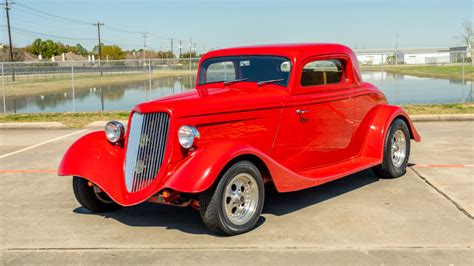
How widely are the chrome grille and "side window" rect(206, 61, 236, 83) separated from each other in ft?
5.44

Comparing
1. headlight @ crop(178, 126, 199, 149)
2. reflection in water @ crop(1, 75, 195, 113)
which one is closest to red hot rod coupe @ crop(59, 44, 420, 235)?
headlight @ crop(178, 126, 199, 149)

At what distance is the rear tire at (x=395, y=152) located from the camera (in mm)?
6691

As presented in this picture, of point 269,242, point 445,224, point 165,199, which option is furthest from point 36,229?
point 445,224

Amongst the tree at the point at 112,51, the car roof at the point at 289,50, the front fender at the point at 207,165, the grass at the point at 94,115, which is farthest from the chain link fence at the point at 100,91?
the tree at the point at 112,51

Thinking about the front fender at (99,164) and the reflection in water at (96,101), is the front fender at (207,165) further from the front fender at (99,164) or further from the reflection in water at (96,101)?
the reflection in water at (96,101)

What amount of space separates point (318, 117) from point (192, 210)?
1.77 meters

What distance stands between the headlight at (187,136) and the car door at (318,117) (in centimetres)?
111

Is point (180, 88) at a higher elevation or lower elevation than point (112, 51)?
lower

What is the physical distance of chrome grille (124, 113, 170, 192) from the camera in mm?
4738

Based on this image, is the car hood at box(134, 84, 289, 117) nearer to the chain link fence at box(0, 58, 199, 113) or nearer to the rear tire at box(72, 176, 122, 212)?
the rear tire at box(72, 176, 122, 212)

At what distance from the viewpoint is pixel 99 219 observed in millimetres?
5375

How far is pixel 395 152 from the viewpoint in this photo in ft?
23.2

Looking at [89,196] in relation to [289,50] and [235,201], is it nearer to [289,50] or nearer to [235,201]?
[235,201]

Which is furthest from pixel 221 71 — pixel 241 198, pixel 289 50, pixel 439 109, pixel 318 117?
Result: pixel 439 109
